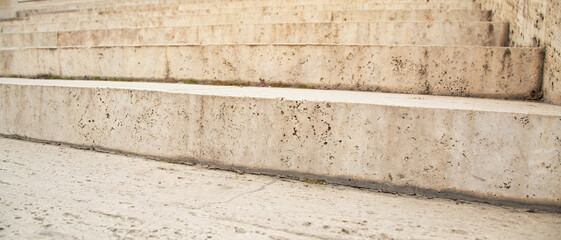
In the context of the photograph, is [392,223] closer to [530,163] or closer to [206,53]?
[530,163]

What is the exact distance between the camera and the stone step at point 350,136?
5.33 ft

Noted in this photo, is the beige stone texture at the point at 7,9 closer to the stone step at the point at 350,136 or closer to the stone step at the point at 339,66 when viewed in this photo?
the stone step at the point at 339,66

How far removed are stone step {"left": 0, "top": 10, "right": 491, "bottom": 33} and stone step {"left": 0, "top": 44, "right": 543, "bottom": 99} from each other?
157 cm

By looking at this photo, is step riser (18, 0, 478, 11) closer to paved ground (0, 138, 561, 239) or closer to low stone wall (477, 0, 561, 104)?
low stone wall (477, 0, 561, 104)

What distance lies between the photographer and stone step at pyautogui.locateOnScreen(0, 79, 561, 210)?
163 centimetres

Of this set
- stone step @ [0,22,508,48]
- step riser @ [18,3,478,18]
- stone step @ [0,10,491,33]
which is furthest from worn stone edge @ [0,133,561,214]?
step riser @ [18,3,478,18]

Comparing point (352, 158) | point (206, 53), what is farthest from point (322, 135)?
point (206, 53)

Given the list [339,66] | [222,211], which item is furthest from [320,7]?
[222,211]

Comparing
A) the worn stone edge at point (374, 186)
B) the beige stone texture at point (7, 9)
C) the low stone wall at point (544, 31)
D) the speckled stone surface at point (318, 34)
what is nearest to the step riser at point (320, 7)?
the speckled stone surface at point (318, 34)

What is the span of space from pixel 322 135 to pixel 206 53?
1666 mm

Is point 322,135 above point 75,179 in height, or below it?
above

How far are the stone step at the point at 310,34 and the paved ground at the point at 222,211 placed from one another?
1966 millimetres

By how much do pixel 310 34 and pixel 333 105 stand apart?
1.97 metres

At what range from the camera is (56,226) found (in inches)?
57.4
